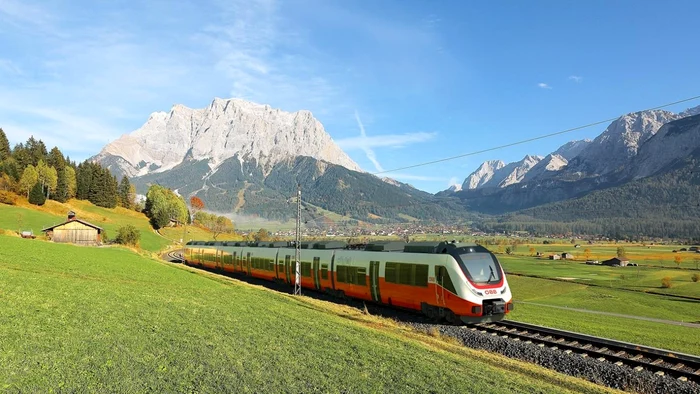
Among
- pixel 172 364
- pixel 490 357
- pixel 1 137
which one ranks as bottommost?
pixel 490 357

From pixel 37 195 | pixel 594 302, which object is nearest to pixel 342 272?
pixel 594 302

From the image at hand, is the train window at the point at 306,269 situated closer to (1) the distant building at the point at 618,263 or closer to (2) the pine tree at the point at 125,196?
(1) the distant building at the point at 618,263

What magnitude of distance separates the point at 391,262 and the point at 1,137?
5910 inches

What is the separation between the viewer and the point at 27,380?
9266 millimetres

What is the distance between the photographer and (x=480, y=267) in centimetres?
2314

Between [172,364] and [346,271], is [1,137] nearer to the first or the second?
[346,271]

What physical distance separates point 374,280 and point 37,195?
124436 millimetres

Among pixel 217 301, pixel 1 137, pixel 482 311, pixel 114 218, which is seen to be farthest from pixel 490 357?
pixel 1 137

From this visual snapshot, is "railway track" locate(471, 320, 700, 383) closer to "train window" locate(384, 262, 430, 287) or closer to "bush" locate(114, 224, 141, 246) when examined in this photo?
"train window" locate(384, 262, 430, 287)

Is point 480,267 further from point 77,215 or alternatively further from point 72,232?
point 77,215

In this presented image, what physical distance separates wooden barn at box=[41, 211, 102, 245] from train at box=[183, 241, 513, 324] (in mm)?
63199

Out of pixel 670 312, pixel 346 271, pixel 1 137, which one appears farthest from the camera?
pixel 1 137

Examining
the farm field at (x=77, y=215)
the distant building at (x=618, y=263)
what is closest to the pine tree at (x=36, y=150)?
the farm field at (x=77, y=215)

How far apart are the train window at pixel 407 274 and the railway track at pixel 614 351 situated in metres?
4.13
